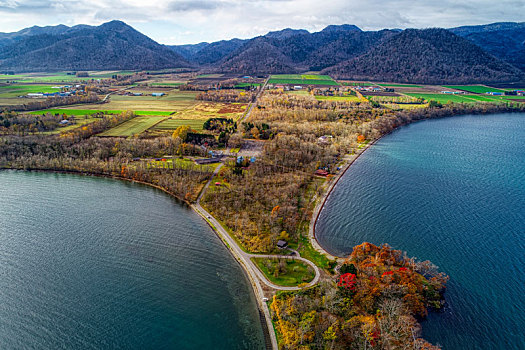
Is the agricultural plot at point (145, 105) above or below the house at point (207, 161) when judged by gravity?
above

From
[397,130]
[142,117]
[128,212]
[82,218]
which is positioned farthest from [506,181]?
[142,117]

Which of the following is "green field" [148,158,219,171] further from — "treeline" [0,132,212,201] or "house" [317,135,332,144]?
"house" [317,135,332,144]

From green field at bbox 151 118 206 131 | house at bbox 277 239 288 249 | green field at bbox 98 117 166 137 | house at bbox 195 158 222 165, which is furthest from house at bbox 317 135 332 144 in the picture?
green field at bbox 98 117 166 137

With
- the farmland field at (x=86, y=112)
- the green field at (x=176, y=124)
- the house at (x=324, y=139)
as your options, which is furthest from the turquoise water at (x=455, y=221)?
the farmland field at (x=86, y=112)

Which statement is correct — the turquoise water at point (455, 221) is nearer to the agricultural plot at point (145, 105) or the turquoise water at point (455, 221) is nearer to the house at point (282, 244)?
the house at point (282, 244)

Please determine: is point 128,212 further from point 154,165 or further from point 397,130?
point 397,130
